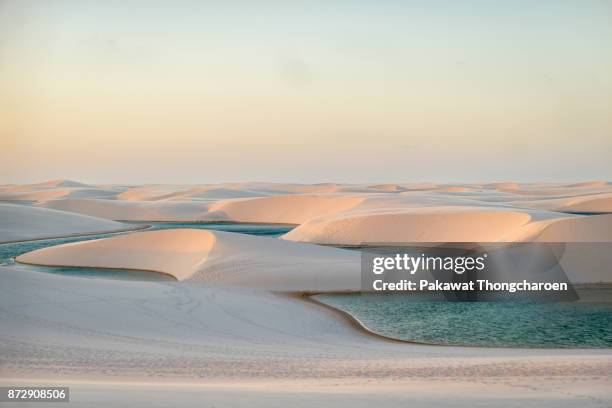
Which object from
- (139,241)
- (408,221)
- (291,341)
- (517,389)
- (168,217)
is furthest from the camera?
(168,217)

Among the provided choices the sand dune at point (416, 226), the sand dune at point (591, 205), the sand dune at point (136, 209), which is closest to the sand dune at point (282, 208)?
the sand dune at point (136, 209)

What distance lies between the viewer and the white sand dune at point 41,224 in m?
33.9

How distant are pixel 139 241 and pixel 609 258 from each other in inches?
557

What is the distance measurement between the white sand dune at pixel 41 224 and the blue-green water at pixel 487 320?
22.4m

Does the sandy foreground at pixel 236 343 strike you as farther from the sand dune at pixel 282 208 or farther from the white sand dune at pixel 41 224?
the sand dune at pixel 282 208

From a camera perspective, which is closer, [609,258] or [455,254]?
[609,258]

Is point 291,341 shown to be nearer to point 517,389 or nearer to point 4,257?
point 517,389

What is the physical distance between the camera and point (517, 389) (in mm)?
6020

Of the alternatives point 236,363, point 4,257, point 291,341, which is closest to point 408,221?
point 4,257

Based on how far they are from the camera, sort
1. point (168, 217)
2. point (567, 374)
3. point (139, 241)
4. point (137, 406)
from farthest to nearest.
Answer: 1. point (168, 217)
2. point (139, 241)
3. point (567, 374)
4. point (137, 406)

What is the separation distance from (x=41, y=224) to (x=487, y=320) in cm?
2894

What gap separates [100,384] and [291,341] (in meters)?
4.91

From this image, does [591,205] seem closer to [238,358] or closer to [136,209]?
[136,209]

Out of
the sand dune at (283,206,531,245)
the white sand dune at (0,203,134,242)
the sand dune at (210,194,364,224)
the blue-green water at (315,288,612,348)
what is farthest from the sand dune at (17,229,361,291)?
the sand dune at (210,194,364,224)
